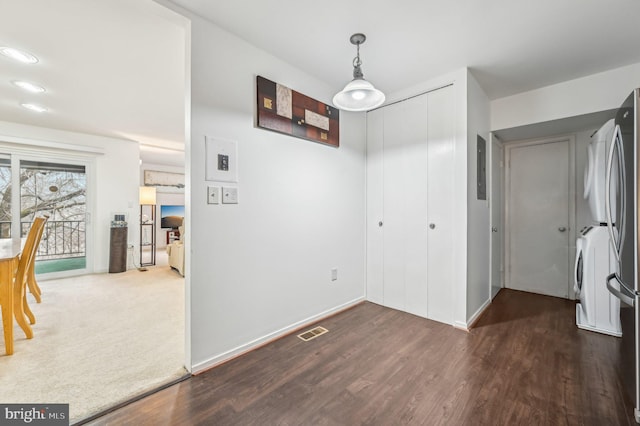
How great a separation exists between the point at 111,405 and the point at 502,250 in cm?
469

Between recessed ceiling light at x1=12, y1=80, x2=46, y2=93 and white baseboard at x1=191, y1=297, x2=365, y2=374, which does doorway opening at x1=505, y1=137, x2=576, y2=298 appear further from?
recessed ceiling light at x1=12, y1=80, x2=46, y2=93

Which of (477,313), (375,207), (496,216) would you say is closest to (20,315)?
(375,207)

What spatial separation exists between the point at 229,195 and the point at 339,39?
5.13 feet

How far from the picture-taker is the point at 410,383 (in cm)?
181

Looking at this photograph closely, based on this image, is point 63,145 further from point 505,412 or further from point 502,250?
point 502,250

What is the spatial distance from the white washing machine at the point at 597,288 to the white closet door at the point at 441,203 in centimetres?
130

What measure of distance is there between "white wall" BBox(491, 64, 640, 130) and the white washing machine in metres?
1.30

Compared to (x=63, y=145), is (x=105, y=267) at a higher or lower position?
lower

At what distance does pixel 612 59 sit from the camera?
8.16 ft

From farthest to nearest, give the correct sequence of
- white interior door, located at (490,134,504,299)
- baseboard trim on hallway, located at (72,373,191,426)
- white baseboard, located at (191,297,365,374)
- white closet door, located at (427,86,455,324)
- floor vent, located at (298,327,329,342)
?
white interior door, located at (490,134,504,299) → white closet door, located at (427,86,455,324) → floor vent, located at (298,327,329,342) → white baseboard, located at (191,297,365,374) → baseboard trim on hallway, located at (72,373,191,426)

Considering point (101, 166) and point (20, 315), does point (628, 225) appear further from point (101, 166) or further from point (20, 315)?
point (101, 166)

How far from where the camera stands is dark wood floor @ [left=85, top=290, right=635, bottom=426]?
1.51 meters

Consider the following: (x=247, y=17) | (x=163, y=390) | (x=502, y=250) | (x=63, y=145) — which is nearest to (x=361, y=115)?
(x=247, y=17)

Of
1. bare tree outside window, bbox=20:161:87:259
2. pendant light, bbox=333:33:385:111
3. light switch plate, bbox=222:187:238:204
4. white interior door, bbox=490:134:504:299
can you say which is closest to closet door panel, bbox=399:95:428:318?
pendant light, bbox=333:33:385:111
